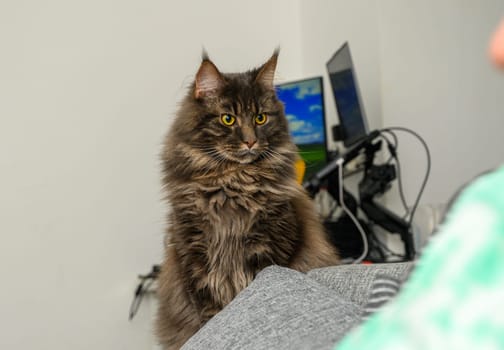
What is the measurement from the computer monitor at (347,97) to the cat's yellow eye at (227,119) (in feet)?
2.99

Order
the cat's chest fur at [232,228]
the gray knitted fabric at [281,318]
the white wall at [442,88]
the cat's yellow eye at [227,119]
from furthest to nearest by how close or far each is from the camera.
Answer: the white wall at [442,88]
the cat's yellow eye at [227,119]
the cat's chest fur at [232,228]
the gray knitted fabric at [281,318]

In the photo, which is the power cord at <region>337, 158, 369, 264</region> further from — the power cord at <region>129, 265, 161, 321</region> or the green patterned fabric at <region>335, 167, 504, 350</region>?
the green patterned fabric at <region>335, 167, 504, 350</region>

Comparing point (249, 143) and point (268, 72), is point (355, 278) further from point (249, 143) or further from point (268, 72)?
point (268, 72)

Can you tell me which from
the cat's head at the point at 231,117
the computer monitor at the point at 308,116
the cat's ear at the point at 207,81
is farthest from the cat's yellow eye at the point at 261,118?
the computer monitor at the point at 308,116

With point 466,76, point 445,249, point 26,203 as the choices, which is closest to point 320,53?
point 466,76

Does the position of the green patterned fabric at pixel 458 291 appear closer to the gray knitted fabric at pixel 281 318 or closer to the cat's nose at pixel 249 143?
the gray knitted fabric at pixel 281 318

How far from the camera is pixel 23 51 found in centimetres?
207

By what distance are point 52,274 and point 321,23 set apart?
6.89 ft

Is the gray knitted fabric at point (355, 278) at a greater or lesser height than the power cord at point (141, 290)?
greater

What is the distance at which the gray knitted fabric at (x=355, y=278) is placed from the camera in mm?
776

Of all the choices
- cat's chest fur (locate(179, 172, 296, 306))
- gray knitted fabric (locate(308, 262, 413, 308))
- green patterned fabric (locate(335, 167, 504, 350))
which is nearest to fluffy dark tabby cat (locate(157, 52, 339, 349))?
cat's chest fur (locate(179, 172, 296, 306))

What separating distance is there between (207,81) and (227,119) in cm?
12

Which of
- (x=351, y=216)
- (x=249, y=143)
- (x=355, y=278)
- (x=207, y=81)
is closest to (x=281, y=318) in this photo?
(x=355, y=278)

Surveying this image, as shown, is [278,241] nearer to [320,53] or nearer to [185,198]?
[185,198]
